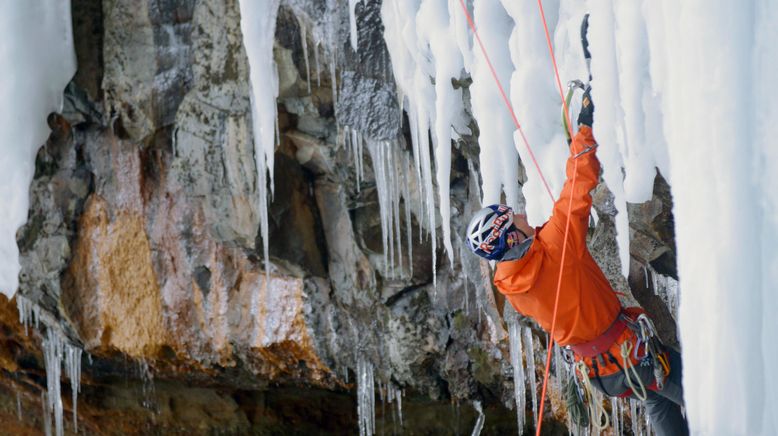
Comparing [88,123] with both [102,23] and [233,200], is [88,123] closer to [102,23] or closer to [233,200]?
[102,23]

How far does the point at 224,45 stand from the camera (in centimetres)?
546

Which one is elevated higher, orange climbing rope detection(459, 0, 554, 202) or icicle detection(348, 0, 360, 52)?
icicle detection(348, 0, 360, 52)

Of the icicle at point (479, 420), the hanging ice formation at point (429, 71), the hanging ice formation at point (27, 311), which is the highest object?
the hanging ice formation at point (429, 71)

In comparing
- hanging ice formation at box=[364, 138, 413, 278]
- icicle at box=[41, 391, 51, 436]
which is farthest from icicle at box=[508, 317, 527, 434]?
icicle at box=[41, 391, 51, 436]

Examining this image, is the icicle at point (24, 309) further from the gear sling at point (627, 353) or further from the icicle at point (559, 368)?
the gear sling at point (627, 353)

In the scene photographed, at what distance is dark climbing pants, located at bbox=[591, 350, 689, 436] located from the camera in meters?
3.14

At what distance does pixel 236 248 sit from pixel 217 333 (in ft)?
2.55

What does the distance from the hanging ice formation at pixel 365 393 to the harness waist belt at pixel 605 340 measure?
328 cm

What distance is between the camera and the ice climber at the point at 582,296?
113 inches

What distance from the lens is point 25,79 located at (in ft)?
20.1

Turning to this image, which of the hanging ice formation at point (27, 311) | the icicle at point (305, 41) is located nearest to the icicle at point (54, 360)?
the hanging ice formation at point (27, 311)

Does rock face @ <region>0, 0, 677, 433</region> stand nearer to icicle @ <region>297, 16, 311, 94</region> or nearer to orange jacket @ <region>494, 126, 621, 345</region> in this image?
icicle @ <region>297, 16, 311, 94</region>

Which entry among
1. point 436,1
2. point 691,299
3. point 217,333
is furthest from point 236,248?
point 691,299

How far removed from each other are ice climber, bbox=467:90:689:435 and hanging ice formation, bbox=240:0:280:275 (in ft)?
8.00
